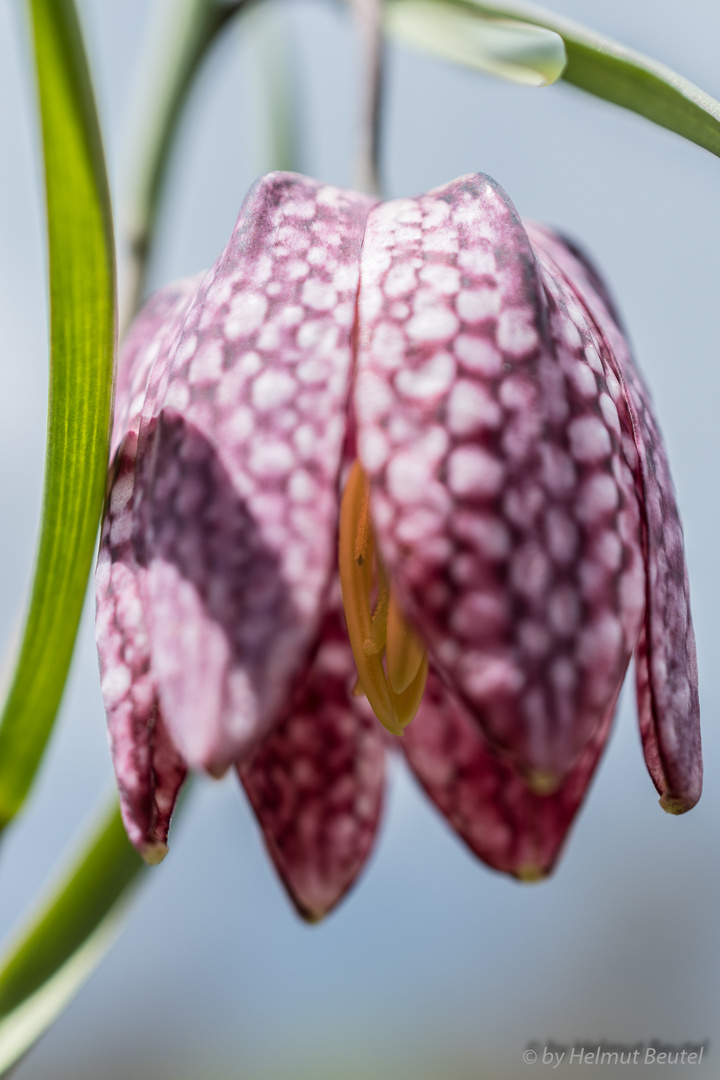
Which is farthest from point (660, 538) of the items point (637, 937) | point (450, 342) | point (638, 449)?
point (637, 937)

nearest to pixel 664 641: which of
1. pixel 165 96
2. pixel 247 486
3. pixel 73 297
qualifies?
pixel 247 486

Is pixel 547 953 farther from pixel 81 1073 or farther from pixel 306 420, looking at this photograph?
pixel 306 420

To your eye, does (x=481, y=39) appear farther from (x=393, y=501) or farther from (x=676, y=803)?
(x=676, y=803)

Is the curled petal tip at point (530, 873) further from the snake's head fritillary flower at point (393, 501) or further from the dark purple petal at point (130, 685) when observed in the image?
the dark purple petal at point (130, 685)

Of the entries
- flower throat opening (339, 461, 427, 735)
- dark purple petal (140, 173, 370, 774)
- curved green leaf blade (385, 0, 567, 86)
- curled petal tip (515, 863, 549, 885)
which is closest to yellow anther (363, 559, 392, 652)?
flower throat opening (339, 461, 427, 735)

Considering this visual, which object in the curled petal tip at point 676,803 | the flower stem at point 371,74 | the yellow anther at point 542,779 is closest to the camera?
the yellow anther at point 542,779

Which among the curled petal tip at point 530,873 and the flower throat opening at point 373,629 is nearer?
the flower throat opening at point 373,629

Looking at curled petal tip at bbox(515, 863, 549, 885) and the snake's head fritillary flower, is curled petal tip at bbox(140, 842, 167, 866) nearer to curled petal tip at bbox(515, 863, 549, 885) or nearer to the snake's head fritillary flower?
the snake's head fritillary flower

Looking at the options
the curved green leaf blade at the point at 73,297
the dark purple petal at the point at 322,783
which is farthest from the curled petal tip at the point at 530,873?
the curved green leaf blade at the point at 73,297
